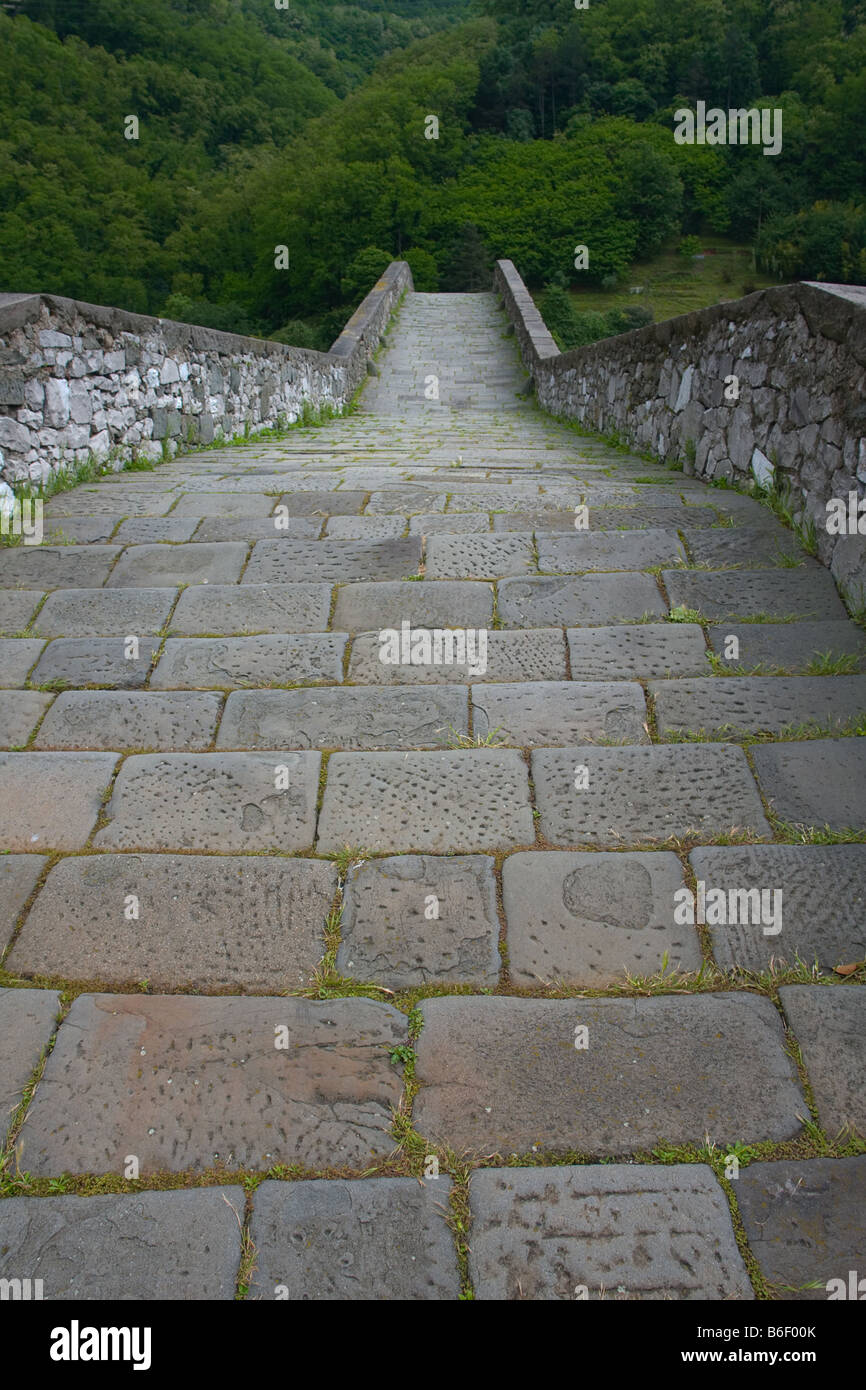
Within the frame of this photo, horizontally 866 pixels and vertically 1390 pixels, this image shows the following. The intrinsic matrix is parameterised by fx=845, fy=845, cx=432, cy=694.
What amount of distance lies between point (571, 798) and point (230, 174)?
49.2 meters

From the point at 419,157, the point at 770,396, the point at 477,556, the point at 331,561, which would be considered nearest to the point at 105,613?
the point at 331,561

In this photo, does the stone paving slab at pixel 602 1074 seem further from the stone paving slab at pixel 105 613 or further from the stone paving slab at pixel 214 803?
the stone paving slab at pixel 105 613

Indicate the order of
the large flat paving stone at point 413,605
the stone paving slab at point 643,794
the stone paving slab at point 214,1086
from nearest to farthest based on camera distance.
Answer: the stone paving slab at point 214,1086
the stone paving slab at point 643,794
the large flat paving stone at point 413,605

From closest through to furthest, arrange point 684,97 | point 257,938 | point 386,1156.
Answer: point 386,1156 < point 257,938 < point 684,97

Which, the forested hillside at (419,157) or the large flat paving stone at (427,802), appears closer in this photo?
the large flat paving stone at (427,802)

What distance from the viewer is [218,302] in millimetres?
32938

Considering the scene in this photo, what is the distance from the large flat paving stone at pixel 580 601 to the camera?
3.03 m

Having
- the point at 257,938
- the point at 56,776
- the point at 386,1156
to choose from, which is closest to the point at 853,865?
the point at 386,1156

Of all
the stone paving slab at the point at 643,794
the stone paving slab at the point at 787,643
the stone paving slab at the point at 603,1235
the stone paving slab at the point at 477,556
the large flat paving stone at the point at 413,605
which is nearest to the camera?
the stone paving slab at the point at 603,1235

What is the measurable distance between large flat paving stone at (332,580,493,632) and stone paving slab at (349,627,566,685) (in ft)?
0.41

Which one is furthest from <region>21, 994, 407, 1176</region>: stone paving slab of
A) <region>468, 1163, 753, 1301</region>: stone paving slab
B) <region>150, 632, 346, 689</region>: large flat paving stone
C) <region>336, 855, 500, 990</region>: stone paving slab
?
<region>150, 632, 346, 689</region>: large flat paving stone

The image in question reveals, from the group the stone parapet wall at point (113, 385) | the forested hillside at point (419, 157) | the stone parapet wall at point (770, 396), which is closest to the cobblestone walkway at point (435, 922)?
the stone parapet wall at point (770, 396)

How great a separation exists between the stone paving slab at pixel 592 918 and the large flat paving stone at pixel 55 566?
2.27 meters

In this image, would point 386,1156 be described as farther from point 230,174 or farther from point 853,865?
point 230,174
